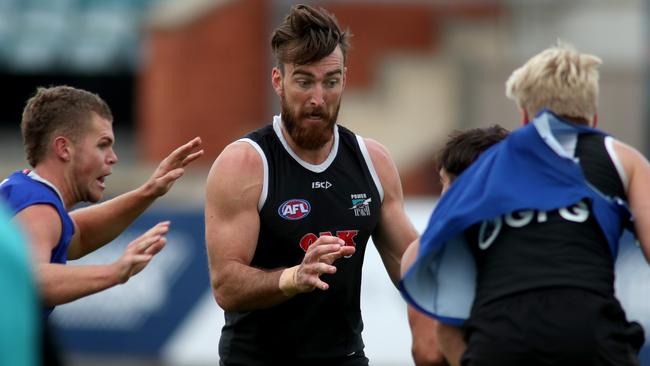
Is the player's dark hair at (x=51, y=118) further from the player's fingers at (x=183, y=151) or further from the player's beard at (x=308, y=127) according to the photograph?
the player's beard at (x=308, y=127)

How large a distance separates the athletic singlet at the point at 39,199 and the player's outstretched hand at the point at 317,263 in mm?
976

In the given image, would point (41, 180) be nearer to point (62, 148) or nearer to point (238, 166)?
point (62, 148)

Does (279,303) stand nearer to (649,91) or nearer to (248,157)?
(248,157)

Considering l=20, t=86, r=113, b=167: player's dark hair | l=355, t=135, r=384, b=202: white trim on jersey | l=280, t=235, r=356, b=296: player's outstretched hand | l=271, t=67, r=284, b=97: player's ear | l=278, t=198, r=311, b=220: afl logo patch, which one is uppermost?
l=271, t=67, r=284, b=97: player's ear

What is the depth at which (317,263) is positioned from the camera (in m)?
4.94

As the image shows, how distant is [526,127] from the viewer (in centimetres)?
464

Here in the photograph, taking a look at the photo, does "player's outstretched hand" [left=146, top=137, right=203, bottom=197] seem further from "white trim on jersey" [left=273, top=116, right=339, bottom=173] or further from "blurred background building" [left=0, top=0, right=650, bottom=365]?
"blurred background building" [left=0, top=0, right=650, bottom=365]

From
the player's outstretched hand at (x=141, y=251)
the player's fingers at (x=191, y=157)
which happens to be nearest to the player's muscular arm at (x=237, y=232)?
the player's fingers at (x=191, y=157)

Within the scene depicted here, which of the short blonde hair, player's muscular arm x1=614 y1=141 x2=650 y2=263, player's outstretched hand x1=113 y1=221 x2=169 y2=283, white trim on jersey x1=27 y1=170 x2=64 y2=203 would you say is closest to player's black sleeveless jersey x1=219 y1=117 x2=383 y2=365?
white trim on jersey x1=27 y1=170 x2=64 y2=203

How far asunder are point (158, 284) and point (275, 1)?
745cm

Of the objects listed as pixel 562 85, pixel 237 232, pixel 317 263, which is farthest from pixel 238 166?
pixel 562 85

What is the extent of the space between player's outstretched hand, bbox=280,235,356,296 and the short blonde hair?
0.88 meters

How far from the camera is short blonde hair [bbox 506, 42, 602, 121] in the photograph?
4.78 metres

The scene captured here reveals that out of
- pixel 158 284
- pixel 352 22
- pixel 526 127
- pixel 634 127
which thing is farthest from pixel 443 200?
pixel 352 22
